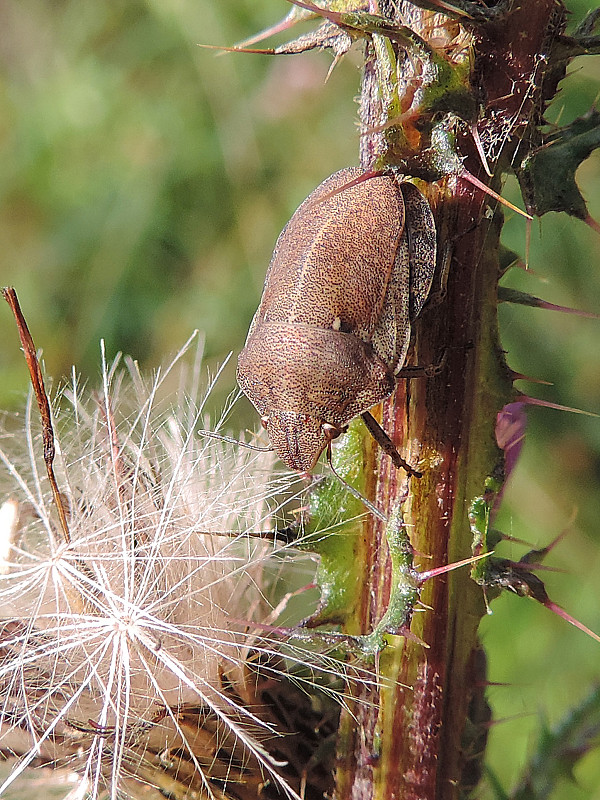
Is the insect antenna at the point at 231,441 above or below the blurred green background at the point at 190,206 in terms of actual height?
below

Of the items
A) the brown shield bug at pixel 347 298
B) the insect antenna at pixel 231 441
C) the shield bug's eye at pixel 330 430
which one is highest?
the brown shield bug at pixel 347 298

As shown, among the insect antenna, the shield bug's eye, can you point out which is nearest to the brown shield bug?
the shield bug's eye

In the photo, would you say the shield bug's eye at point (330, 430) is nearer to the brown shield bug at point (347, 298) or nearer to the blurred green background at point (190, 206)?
the brown shield bug at point (347, 298)

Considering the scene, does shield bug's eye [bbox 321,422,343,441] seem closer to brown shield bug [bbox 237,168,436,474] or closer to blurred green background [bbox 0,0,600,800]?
brown shield bug [bbox 237,168,436,474]

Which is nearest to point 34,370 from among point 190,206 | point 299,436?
point 299,436

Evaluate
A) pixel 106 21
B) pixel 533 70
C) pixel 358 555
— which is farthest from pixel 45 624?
pixel 106 21

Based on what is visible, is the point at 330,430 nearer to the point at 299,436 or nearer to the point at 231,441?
the point at 299,436

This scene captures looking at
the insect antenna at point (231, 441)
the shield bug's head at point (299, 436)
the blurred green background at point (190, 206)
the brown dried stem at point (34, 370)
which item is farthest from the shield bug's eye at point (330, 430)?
the blurred green background at point (190, 206)
